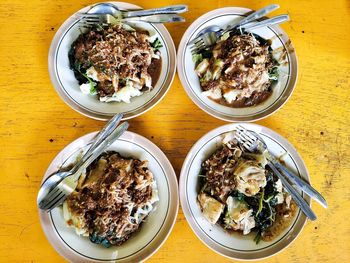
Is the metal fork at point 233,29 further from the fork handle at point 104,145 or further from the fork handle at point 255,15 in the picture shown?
the fork handle at point 104,145

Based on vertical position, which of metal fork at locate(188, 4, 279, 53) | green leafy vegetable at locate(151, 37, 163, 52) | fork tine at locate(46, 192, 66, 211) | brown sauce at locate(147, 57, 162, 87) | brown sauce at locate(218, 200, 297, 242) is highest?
metal fork at locate(188, 4, 279, 53)

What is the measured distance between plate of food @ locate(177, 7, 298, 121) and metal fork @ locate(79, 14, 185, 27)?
4.0 inches

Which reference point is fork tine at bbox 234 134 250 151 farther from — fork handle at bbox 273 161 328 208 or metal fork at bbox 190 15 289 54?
metal fork at bbox 190 15 289 54

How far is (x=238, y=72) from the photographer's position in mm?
1893

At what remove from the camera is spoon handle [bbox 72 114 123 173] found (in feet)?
5.74

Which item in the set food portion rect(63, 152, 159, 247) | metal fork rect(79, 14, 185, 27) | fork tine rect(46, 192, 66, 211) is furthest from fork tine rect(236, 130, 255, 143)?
fork tine rect(46, 192, 66, 211)

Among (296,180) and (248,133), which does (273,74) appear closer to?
(248,133)

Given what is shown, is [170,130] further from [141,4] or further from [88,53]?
[141,4]

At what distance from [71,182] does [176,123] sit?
1.87 feet

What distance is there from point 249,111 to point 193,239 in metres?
0.66

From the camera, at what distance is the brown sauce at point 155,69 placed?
1905 millimetres

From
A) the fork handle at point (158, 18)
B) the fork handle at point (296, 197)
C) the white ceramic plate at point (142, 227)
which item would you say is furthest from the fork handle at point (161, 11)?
the fork handle at point (296, 197)

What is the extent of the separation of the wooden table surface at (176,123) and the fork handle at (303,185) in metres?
0.18

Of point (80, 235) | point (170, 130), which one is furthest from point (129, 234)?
point (170, 130)
